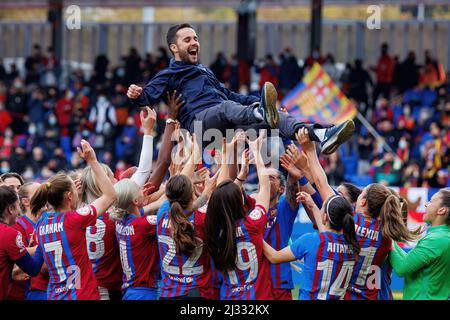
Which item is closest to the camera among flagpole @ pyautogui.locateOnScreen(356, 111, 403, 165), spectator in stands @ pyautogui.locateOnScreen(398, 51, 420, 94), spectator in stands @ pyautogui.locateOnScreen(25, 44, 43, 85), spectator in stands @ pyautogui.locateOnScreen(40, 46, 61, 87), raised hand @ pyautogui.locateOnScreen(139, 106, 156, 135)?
raised hand @ pyautogui.locateOnScreen(139, 106, 156, 135)

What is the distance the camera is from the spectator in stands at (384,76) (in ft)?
76.4

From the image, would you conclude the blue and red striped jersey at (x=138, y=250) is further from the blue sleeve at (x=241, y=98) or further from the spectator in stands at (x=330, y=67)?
the spectator in stands at (x=330, y=67)

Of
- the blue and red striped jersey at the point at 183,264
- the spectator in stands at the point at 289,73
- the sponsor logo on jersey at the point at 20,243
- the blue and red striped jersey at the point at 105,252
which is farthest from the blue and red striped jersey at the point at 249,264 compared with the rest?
the spectator in stands at the point at 289,73

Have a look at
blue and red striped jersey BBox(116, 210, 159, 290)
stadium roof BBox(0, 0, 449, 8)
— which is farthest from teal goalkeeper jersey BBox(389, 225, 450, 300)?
stadium roof BBox(0, 0, 449, 8)

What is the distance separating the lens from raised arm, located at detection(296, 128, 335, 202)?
288 inches

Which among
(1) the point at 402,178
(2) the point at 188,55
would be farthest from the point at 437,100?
(2) the point at 188,55

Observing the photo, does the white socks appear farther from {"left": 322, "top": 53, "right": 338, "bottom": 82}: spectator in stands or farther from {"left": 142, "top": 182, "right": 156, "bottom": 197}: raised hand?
{"left": 322, "top": 53, "right": 338, "bottom": 82}: spectator in stands

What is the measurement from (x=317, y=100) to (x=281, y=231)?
11.8 m

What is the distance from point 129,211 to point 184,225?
70 cm

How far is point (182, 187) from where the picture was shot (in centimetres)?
712

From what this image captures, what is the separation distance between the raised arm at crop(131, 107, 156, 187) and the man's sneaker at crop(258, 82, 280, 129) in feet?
3.50

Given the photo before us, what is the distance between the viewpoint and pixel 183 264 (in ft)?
24.2

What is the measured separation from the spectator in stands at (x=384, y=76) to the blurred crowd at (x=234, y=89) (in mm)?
26

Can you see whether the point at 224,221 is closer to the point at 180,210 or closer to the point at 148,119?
the point at 180,210
